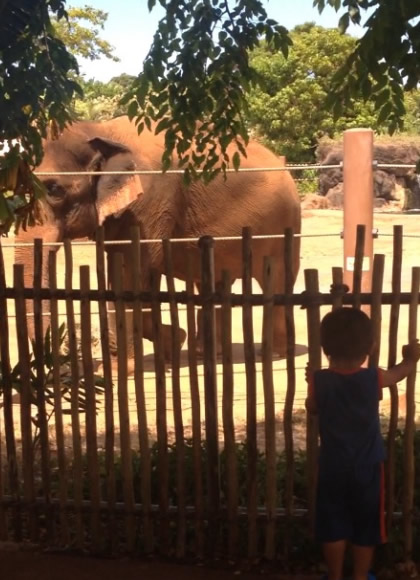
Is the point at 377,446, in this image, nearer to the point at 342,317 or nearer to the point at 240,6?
the point at 342,317

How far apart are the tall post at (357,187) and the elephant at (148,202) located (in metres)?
1.33

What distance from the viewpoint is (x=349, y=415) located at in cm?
382

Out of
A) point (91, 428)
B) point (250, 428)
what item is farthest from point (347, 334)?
point (91, 428)

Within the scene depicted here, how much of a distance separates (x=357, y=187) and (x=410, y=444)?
3110mm

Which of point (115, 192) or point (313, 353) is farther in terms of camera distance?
point (115, 192)

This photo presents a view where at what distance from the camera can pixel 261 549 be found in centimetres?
468

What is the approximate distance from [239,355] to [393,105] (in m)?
4.83

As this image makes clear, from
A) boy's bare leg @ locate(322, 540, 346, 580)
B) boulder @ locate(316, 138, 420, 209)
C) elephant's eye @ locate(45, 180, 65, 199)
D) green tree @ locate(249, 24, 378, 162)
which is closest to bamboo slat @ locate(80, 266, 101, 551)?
boy's bare leg @ locate(322, 540, 346, 580)

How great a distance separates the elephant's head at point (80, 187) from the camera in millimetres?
9023

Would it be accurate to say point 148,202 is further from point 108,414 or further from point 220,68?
point 108,414

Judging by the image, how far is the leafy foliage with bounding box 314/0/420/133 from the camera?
14.8ft

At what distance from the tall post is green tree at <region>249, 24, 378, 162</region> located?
20.5 m

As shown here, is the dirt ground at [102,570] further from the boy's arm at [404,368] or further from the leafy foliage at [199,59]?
the leafy foliage at [199,59]

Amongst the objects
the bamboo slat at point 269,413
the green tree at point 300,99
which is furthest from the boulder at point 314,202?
the bamboo slat at point 269,413
